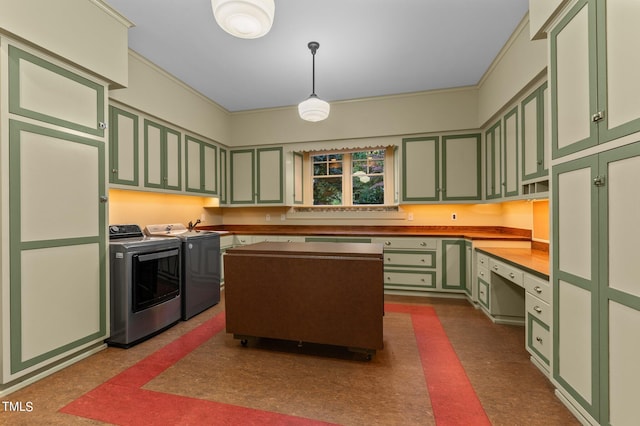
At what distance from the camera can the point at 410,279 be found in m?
Answer: 4.07

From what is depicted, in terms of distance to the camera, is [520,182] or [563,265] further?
[520,182]

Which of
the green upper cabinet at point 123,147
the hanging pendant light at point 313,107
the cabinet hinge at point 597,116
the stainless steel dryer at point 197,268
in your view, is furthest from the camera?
the stainless steel dryer at point 197,268

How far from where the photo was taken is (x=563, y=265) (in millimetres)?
1765

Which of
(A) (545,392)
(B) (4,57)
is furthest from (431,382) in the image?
(B) (4,57)

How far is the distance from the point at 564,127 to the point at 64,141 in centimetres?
334

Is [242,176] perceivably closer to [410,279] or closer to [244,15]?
[410,279]

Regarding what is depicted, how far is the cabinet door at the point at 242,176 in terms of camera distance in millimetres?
4984

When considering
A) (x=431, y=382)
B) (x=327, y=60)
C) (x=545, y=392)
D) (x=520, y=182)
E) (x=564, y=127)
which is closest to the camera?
(x=564, y=127)

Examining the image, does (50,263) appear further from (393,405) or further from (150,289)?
(393,405)

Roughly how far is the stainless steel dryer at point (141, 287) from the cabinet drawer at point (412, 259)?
2.66 metres

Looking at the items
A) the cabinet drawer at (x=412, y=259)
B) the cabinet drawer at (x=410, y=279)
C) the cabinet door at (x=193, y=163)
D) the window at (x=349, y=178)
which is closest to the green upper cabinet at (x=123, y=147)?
the cabinet door at (x=193, y=163)

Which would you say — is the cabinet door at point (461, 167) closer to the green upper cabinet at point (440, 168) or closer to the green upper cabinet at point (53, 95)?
the green upper cabinet at point (440, 168)

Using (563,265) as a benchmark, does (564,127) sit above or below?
above

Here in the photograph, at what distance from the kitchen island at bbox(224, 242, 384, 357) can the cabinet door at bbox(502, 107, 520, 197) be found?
1782 mm
